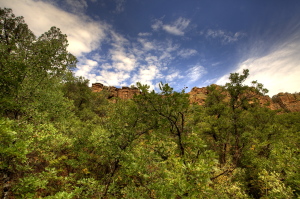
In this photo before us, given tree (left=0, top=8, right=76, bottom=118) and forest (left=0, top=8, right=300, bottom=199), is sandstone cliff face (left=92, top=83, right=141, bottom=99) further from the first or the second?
tree (left=0, top=8, right=76, bottom=118)

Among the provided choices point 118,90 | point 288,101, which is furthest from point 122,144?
point 288,101

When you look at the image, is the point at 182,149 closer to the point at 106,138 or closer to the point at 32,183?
the point at 106,138

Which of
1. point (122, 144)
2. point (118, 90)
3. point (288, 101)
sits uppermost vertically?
point (118, 90)

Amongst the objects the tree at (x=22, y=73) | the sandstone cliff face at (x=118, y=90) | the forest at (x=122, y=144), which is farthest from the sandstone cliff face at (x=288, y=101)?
the tree at (x=22, y=73)

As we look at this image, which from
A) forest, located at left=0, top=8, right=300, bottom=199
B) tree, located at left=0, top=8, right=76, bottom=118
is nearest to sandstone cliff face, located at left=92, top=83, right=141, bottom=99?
forest, located at left=0, top=8, right=300, bottom=199

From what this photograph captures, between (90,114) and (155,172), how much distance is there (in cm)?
2231

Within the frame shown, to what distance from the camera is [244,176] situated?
15.6 meters

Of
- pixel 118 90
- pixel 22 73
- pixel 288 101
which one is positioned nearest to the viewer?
pixel 22 73

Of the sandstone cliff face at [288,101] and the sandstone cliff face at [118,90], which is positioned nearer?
the sandstone cliff face at [288,101]

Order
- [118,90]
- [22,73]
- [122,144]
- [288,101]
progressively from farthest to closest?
[118,90], [288,101], [22,73], [122,144]

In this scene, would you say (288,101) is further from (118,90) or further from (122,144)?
(122,144)

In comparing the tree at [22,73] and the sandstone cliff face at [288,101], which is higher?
the sandstone cliff face at [288,101]

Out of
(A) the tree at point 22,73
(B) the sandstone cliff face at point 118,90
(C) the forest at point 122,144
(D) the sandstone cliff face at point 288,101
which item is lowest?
(C) the forest at point 122,144

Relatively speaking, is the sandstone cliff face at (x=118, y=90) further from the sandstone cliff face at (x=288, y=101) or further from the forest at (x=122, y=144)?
the sandstone cliff face at (x=288, y=101)
